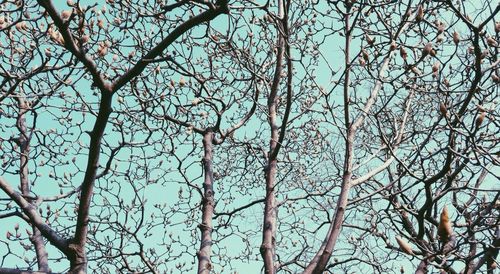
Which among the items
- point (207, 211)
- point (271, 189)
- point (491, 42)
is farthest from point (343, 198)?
point (207, 211)

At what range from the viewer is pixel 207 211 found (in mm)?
6012

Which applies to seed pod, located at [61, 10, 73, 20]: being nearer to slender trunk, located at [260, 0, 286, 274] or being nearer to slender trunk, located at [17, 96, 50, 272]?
slender trunk, located at [260, 0, 286, 274]

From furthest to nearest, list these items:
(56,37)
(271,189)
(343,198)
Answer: (271,189)
(343,198)
(56,37)

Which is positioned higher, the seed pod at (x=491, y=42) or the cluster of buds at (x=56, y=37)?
the cluster of buds at (x=56, y=37)

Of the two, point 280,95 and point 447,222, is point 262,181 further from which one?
point 447,222

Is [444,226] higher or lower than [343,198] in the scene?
lower

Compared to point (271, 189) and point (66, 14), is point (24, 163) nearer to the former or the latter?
point (271, 189)

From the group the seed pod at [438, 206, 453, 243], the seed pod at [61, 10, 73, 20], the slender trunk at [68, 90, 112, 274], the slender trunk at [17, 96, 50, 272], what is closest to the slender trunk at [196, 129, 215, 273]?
the slender trunk at [68, 90, 112, 274]

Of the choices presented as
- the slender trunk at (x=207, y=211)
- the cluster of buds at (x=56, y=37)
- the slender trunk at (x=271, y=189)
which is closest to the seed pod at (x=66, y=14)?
the cluster of buds at (x=56, y=37)

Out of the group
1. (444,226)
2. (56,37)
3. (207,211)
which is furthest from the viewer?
(207,211)

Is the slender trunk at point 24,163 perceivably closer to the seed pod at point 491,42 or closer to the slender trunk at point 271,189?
the slender trunk at point 271,189

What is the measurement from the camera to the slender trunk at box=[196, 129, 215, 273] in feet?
17.9

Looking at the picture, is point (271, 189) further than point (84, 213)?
Yes

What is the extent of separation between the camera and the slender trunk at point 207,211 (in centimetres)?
545
